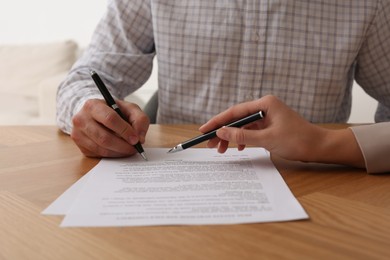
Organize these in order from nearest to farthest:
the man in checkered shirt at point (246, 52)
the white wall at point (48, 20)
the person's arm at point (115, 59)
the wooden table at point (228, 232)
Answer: the wooden table at point (228, 232)
the person's arm at point (115, 59)
the man in checkered shirt at point (246, 52)
the white wall at point (48, 20)

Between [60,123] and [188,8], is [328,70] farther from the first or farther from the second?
[60,123]

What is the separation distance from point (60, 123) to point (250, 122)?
0.46m

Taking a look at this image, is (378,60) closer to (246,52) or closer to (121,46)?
(246,52)

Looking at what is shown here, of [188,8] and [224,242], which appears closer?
[224,242]

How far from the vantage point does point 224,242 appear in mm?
360

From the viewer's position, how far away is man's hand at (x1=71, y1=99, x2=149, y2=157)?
2.12 ft

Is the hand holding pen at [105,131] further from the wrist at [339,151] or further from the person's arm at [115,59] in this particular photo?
the wrist at [339,151]

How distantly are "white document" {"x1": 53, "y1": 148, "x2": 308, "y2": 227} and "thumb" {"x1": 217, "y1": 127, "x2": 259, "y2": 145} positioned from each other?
4cm

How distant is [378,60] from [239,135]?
64 cm

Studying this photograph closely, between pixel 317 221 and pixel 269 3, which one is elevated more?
pixel 269 3

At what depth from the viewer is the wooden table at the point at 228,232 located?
1.12 feet

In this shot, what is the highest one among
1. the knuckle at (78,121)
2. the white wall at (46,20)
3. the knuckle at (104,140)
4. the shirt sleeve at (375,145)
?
the shirt sleeve at (375,145)

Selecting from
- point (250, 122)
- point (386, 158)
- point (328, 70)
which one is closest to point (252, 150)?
point (250, 122)

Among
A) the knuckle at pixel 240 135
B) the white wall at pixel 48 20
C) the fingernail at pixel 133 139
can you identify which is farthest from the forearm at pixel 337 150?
the white wall at pixel 48 20
